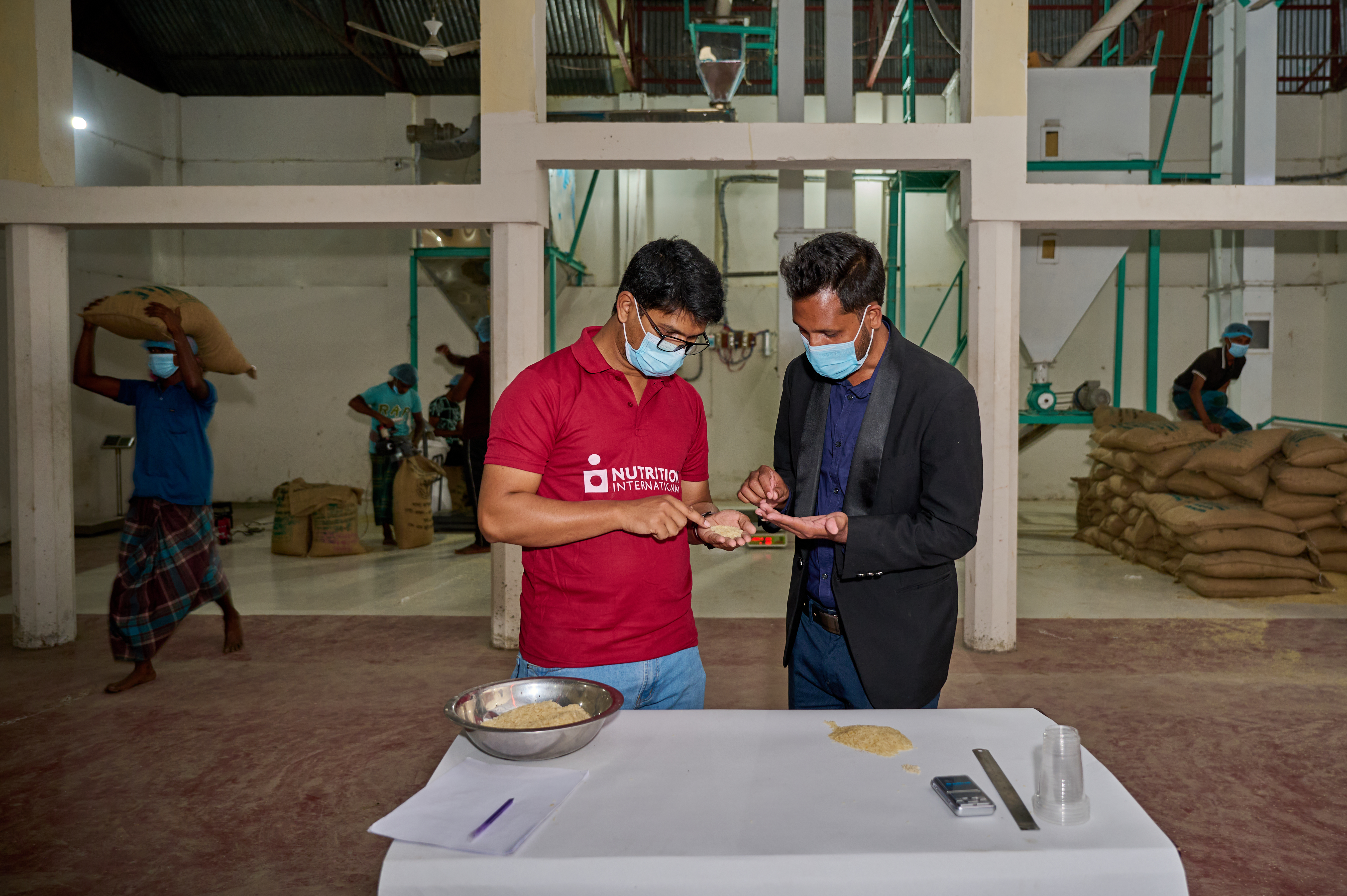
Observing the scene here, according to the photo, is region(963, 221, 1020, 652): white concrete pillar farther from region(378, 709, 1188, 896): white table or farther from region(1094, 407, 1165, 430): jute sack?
region(1094, 407, 1165, 430): jute sack

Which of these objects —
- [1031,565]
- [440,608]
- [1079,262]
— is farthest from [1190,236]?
[440,608]

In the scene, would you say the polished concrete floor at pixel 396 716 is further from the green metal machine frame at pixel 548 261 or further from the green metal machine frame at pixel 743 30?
the green metal machine frame at pixel 743 30

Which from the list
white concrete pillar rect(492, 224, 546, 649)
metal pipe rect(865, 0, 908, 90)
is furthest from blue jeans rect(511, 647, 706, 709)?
metal pipe rect(865, 0, 908, 90)

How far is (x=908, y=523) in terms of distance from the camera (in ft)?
6.61

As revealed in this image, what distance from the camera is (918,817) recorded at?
4.53 ft

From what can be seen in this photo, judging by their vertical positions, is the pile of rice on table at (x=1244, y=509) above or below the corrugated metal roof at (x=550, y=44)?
below

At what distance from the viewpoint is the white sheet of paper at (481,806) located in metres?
1.31

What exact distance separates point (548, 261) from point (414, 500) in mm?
2580

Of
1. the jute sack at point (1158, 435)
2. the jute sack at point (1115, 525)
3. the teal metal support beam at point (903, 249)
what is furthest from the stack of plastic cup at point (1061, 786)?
the jute sack at point (1115, 525)

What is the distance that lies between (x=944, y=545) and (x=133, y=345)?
10.2 meters

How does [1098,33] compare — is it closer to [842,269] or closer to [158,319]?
[842,269]

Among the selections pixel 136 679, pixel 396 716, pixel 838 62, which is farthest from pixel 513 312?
pixel 136 679

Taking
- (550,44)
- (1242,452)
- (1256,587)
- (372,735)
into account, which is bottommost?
(372,735)

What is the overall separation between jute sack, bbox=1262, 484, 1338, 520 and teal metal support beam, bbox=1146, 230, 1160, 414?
7.63ft
